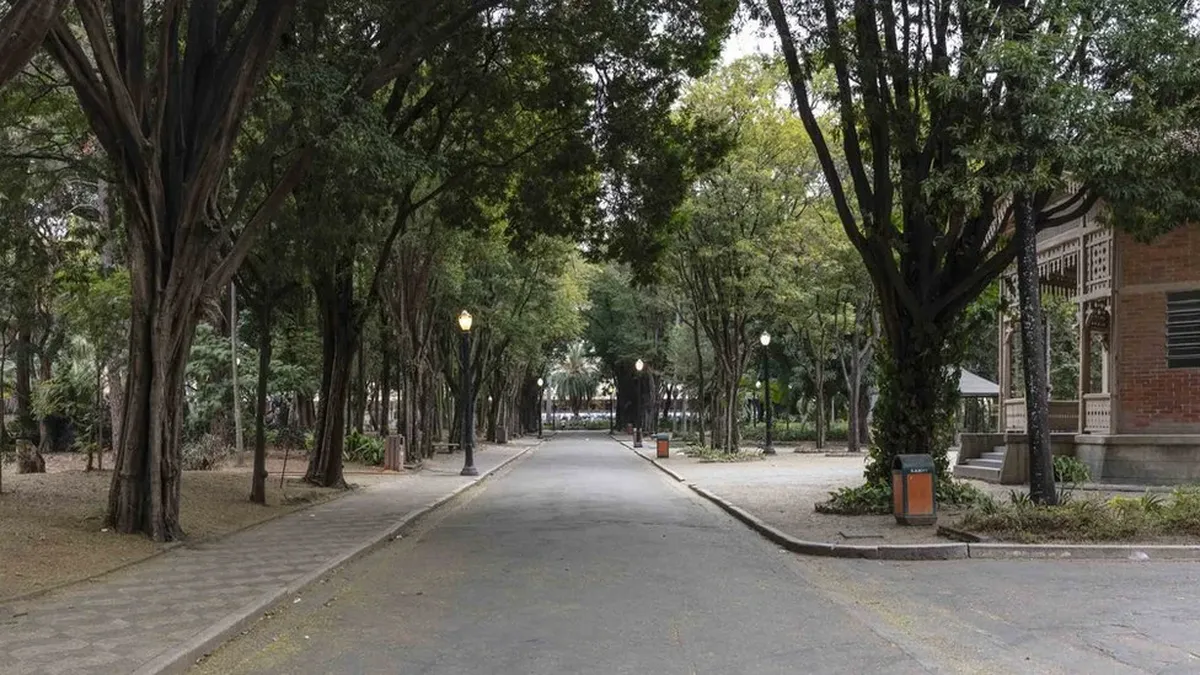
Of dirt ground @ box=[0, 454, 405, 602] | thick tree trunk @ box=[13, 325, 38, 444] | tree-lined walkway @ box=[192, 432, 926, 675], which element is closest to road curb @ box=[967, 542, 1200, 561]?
tree-lined walkway @ box=[192, 432, 926, 675]

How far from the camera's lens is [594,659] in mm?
6559

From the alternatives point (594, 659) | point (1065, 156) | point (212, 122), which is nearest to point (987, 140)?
point (1065, 156)

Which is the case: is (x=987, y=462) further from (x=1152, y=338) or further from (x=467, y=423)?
(x=467, y=423)

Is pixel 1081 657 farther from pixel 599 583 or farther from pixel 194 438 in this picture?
pixel 194 438

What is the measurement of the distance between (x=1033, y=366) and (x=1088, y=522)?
2.20m

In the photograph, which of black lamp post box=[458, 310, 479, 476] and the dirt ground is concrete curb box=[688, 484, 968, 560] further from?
black lamp post box=[458, 310, 479, 476]

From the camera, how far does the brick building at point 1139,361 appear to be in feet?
60.9

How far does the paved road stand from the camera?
655 centimetres

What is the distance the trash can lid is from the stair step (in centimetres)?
895

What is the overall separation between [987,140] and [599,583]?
730 cm

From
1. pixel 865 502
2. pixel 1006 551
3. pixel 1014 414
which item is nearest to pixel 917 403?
pixel 865 502

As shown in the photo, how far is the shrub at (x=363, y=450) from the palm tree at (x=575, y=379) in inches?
2683

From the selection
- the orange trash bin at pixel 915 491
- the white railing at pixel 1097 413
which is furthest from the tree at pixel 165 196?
the white railing at pixel 1097 413

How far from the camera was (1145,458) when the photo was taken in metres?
18.7
